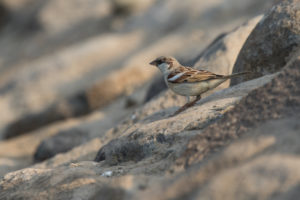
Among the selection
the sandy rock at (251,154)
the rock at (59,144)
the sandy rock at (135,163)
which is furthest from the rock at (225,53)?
the sandy rock at (251,154)

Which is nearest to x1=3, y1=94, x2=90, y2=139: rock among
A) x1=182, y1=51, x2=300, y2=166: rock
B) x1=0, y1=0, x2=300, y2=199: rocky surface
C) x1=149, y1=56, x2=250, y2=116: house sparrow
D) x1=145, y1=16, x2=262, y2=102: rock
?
x1=0, y1=0, x2=300, y2=199: rocky surface

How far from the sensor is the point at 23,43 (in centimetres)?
2883

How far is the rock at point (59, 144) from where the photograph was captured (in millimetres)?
13469

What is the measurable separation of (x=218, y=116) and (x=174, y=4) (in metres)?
15.9

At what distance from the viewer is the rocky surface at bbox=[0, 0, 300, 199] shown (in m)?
4.89

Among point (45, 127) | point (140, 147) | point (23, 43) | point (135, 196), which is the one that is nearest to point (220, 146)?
point (135, 196)

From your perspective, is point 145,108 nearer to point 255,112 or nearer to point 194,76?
point 194,76

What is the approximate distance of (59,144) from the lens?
45.1ft

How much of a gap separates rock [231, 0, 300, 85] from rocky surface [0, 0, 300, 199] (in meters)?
0.02

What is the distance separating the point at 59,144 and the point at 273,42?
22.6 feet

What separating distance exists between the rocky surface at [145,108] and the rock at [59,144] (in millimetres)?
38

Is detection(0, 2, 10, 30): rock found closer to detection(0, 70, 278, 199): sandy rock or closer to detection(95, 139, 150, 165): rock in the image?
detection(0, 70, 278, 199): sandy rock

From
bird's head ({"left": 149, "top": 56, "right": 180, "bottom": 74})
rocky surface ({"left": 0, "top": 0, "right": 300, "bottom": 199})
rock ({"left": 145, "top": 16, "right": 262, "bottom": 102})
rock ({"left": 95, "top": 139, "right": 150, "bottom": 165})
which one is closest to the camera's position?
rocky surface ({"left": 0, "top": 0, "right": 300, "bottom": 199})

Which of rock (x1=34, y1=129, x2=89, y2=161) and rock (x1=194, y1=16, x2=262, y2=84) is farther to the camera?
rock (x1=34, y1=129, x2=89, y2=161)
